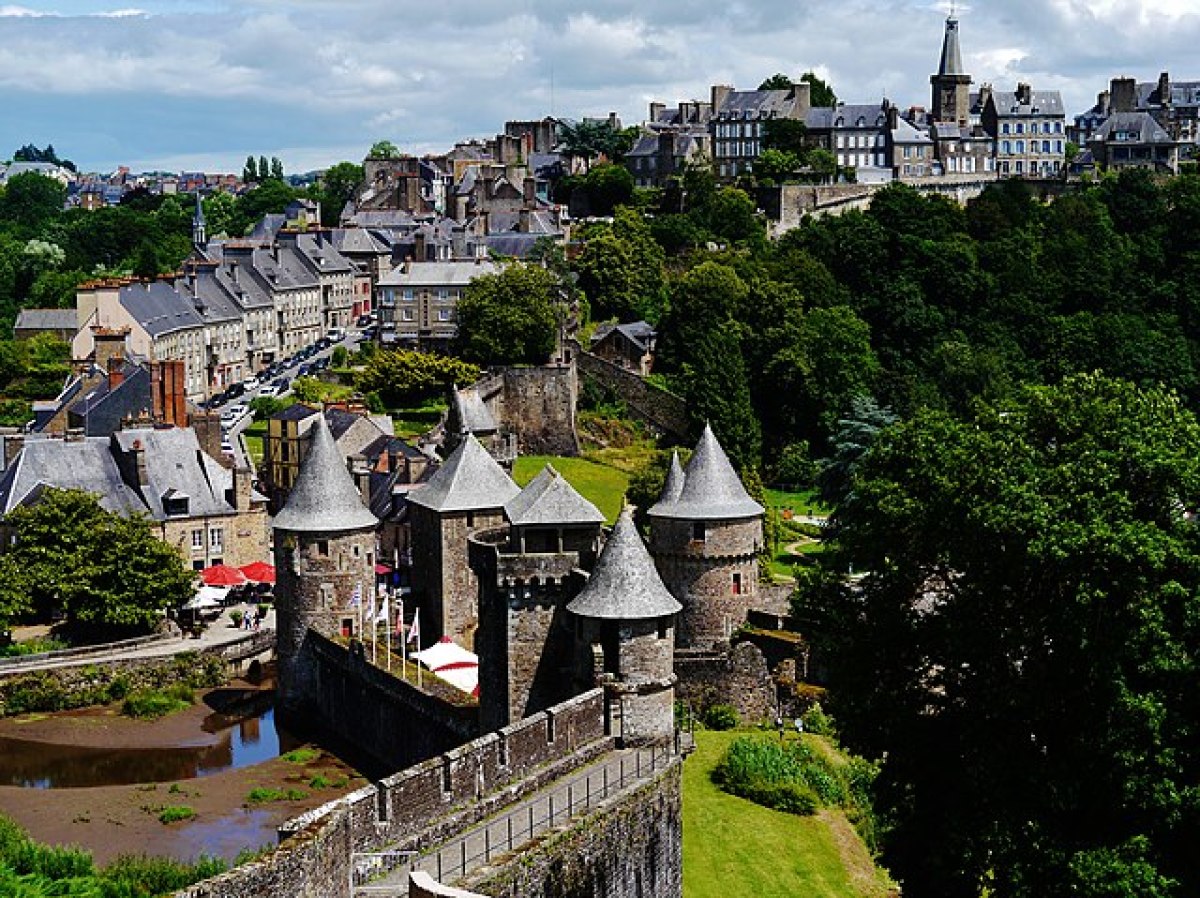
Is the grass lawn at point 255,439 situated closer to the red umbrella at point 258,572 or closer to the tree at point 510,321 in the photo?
the tree at point 510,321

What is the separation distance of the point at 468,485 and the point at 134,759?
10462 millimetres

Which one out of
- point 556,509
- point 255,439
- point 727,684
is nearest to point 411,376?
point 255,439

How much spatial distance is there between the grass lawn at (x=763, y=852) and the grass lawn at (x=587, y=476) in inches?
1092

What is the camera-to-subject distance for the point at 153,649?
48.1 metres

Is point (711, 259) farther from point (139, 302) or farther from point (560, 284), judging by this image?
point (139, 302)

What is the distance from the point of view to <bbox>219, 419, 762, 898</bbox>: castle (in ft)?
81.7

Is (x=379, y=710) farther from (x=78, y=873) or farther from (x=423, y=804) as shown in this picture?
(x=423, y=804)

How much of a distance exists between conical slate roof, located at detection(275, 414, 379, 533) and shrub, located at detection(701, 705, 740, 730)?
10.4m

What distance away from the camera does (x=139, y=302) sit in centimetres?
7988

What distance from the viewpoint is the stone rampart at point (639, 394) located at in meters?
72.9

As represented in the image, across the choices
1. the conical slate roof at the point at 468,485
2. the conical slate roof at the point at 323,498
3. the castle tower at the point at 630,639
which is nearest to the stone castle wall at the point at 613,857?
the castle tower at the point at 630,639

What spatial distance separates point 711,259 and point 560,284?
7.98 metres

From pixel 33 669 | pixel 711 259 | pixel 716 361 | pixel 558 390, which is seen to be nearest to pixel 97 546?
pixel 33 669

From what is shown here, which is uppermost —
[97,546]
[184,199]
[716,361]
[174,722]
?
[184,199]
